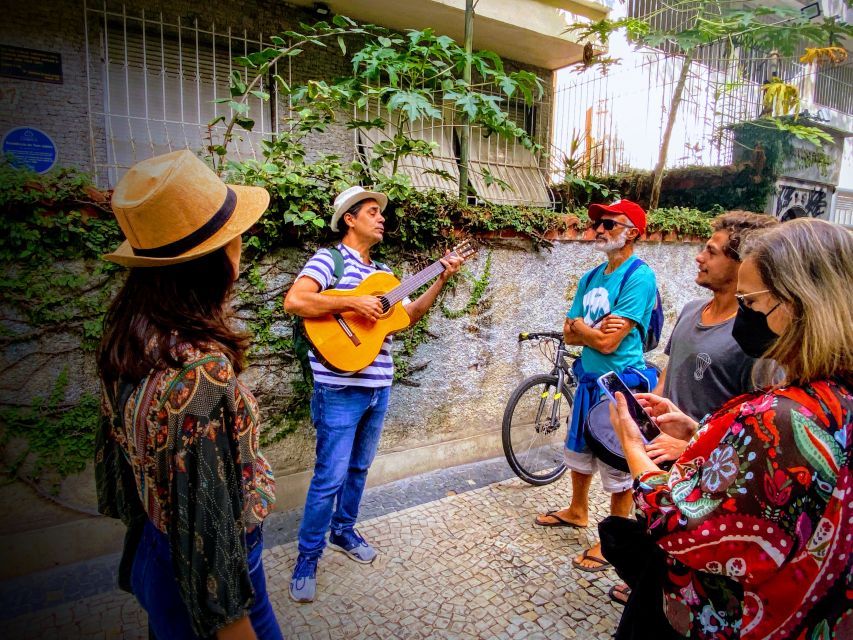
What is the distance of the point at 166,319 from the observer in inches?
48.3

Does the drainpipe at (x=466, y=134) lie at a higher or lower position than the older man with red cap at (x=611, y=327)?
higher

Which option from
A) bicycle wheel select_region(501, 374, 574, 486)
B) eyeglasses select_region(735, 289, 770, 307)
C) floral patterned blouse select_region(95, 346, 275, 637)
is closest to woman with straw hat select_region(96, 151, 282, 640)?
floral patterned blouse select_region(95, 346, 275, 637)

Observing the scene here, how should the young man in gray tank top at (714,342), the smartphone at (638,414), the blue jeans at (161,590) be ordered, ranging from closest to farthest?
1. the blue jeans at (161,590)
2. the smartphone at (638,414)
3. the young man in gray tank top at (714,342)

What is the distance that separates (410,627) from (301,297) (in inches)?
68.0

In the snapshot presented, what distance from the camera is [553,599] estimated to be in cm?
273

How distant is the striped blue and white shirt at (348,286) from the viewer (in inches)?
105

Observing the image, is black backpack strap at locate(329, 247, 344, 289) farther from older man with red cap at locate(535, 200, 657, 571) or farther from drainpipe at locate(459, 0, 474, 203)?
drainpipe at locate(459, 0, 474, 203)

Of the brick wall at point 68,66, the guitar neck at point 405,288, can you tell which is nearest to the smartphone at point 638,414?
the guitar neck at point 405,288

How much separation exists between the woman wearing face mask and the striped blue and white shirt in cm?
162

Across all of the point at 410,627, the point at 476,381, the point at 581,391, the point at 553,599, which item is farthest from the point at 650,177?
the point at 410,627

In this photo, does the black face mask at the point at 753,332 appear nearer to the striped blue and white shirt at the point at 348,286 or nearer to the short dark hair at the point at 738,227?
the short dark hair at the point at 738,227

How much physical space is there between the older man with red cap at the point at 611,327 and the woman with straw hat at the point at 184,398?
7.23 ft

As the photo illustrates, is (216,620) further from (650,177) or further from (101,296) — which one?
(650,177)

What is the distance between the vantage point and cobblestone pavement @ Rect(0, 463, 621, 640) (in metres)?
2.46
